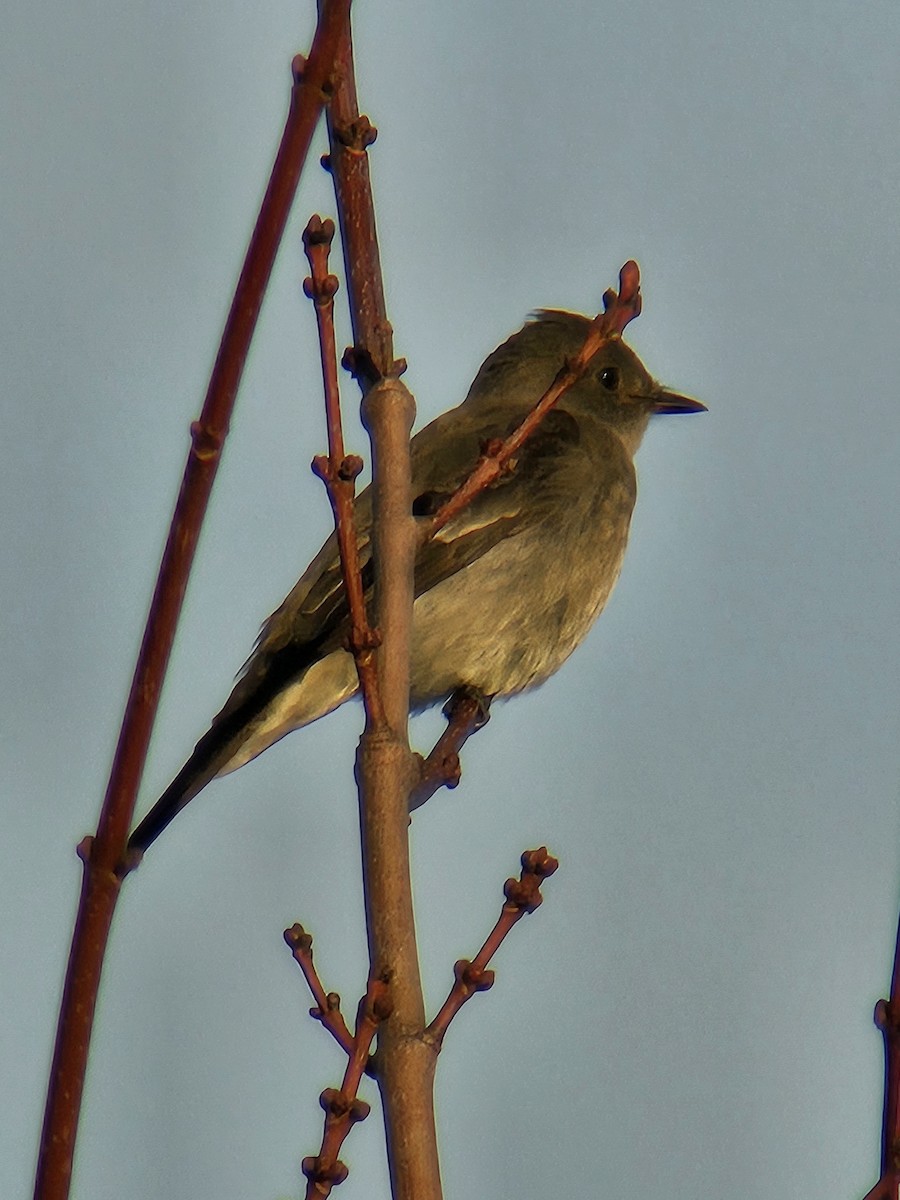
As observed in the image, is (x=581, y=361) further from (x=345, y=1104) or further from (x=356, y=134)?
(x=345, y=1104)

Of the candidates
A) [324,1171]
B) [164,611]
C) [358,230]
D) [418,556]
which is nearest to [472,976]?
[324,1171]

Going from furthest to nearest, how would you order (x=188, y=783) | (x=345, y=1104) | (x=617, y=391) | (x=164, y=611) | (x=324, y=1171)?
(x=617, y=391) < (x=188, y=783) < (x=345, y=1104) < (x=324, y=1171) < (x=164, y=611)

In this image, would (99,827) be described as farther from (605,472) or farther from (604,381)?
(604,381)

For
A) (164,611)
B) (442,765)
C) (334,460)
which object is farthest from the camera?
(442,765)

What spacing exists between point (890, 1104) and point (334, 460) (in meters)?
1.34

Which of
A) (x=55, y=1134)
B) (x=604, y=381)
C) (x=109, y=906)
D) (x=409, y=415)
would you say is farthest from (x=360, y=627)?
(x=604, y=381)

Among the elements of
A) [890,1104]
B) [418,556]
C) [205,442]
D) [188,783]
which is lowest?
[890,1104]

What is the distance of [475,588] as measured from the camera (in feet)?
22.4

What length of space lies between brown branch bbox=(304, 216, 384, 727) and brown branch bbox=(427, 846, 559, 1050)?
19.2 inches

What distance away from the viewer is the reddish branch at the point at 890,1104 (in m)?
2.62

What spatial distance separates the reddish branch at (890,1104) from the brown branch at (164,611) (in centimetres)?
114

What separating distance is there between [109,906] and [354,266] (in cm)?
141

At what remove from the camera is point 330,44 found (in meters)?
2.46

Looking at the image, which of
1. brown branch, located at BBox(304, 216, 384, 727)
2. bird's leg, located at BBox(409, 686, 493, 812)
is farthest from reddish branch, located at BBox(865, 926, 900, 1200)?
bird's leg, located at BBox(409, 686, 493, 812)
